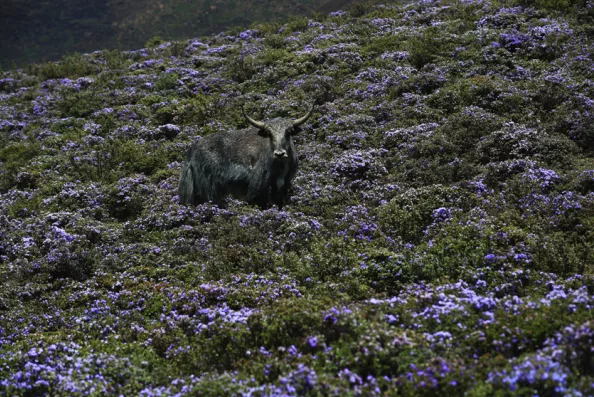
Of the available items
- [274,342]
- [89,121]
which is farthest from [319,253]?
[89,121]

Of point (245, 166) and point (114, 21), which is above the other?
point (114, 21)

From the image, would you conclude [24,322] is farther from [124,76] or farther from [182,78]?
[124,76]

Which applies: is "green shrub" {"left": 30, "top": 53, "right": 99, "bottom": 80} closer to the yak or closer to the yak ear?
the yak

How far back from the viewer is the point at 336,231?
10000 mm

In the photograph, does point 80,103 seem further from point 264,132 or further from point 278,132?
point 278,132

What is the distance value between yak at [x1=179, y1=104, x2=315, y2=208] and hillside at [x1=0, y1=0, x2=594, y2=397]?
67 centimetres

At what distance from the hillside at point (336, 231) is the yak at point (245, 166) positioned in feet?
2.18

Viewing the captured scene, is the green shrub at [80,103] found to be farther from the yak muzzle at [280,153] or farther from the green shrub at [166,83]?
the yak muzzle at [280,153]

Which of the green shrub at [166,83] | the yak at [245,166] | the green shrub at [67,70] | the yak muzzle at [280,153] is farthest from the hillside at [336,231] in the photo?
the green shrub at [67,70]

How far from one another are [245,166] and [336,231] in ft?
11.2

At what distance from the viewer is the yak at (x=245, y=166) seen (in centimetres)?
1202

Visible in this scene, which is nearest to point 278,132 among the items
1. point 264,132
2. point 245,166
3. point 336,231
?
point 264,132

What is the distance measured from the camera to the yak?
1202cm

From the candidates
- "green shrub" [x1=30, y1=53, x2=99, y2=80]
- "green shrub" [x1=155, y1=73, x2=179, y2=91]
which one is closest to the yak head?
"green shrub" [x1=155, y1=73, x2=179, y2=91]
